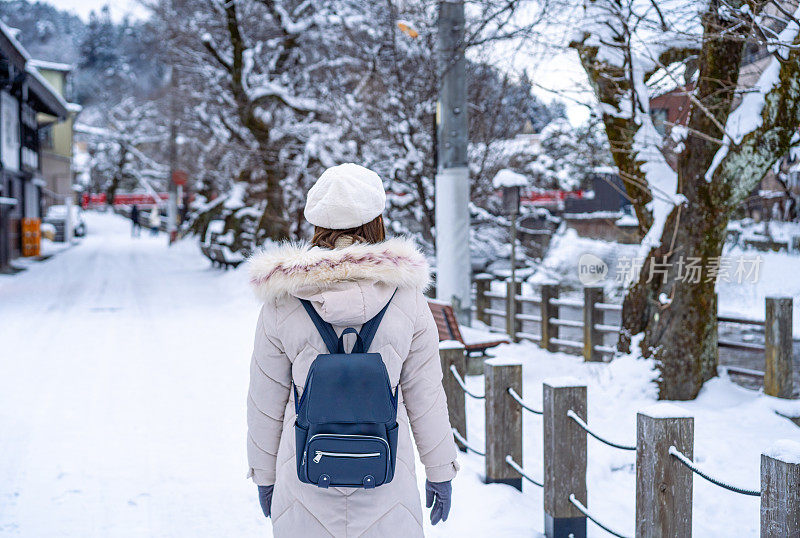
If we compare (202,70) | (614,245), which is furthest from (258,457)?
(614,245)

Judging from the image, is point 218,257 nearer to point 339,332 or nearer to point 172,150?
point 172,150

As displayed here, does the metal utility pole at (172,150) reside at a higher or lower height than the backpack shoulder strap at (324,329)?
higher

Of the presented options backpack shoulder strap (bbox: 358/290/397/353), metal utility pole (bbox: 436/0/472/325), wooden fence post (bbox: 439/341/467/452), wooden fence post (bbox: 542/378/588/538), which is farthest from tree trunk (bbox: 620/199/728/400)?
backpack shoulder strap (bbox: 358/290/397/353)

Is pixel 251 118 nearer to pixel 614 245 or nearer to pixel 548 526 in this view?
pixel 614 245

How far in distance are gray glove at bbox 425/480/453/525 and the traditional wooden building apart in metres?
21.0

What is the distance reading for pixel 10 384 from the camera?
8.42m

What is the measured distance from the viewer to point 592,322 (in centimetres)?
1050

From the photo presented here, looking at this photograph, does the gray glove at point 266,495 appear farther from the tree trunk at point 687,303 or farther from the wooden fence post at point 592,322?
the wooden fence post at point 592,322

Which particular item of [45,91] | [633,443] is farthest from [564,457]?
[45,91]

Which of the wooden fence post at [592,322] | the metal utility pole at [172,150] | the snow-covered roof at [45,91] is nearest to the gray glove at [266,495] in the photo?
the wooden fence post at [592,322]

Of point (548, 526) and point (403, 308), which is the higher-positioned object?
point (403, 308)

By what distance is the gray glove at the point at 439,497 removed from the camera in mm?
2781

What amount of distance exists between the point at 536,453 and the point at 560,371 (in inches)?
127

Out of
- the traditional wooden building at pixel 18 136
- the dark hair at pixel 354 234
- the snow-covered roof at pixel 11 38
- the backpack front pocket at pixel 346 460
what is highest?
the snow-covered roof at pixel 11 38
